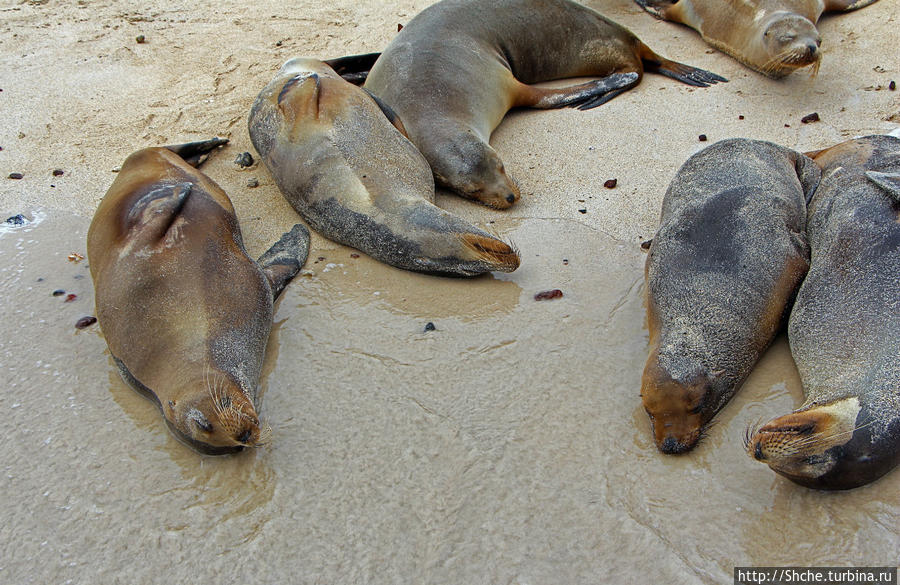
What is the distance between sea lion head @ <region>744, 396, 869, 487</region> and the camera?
215 cm

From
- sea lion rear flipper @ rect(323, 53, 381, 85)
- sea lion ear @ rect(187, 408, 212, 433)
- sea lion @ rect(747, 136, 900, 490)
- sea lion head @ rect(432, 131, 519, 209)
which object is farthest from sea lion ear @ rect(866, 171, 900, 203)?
sea lion rear flipper @ rect(323, 53, 381, 85)

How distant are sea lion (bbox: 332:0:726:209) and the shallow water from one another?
3.53 feet

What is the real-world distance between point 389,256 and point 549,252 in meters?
0.73

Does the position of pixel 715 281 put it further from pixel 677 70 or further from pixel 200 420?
pixel 677 70

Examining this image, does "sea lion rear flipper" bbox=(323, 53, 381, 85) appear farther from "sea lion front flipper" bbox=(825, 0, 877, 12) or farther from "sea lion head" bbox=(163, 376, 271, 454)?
"sea lion front flipper" bbox=(825, 0, 877, 12)

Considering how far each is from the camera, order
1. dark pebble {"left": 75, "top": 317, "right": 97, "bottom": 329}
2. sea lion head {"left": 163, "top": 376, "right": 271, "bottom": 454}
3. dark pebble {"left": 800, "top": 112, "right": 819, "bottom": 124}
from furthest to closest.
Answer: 1. dark pebble {"left": 800, "top": 112, "right": 819, "bottom": 124}
2. dark pebble {"left": 75, "top": 317, "right": 97, "bottom": 329}
3. sea lion head {"left": 163, "top": 376, "right": 271, "bottom": 454}

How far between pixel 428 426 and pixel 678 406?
81 centimetres

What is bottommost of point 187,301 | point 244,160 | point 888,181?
point 244,160

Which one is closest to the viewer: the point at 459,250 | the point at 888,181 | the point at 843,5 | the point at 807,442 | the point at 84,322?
the point at 807,442

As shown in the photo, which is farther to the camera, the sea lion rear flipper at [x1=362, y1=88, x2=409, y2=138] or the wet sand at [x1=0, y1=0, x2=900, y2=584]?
the sea lion rear flipper at [x1=362, y1=88, x2=409, y2=138]

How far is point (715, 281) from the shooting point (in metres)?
2.77

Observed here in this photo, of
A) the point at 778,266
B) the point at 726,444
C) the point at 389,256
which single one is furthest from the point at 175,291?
the point at 778,266

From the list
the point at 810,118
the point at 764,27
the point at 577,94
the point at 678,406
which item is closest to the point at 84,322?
the point at 678,406

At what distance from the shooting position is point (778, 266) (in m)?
2.88
